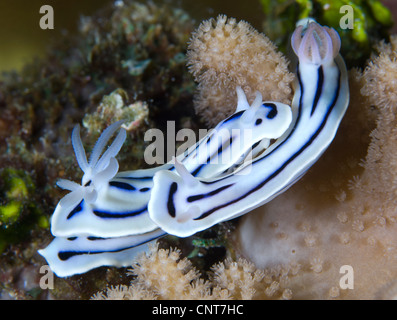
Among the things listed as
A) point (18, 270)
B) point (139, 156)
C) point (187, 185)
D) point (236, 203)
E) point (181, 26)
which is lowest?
point (18, 270)

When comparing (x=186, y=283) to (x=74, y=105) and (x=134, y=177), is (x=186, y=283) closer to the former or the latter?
(x=134, y=177)

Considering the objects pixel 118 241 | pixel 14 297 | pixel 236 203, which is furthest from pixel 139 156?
pixel 14 297

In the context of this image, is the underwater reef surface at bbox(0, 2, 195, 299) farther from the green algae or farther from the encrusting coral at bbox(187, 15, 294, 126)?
the green algae

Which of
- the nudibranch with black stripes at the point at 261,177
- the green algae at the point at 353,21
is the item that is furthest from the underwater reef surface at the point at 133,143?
the nudibranch with black stripes at the point at 261,177

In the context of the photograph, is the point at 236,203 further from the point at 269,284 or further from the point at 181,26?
the point at 181,26

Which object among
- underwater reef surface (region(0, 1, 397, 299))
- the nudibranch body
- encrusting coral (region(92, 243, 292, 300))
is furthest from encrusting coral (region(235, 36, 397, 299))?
the nudibranch body
